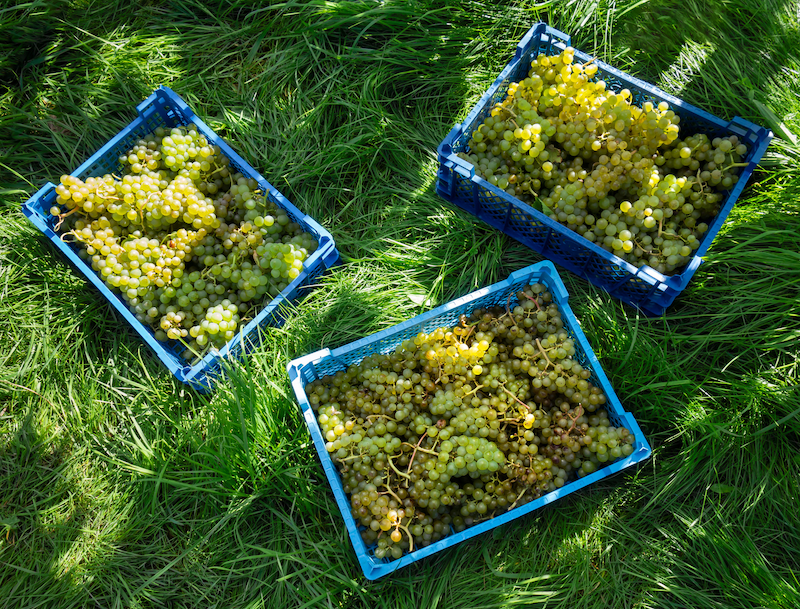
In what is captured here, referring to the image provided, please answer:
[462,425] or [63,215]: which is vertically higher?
[63,215]

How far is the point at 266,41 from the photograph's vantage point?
3.09 metres

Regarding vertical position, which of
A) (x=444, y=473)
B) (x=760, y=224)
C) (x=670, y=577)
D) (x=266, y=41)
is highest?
(x=266, y=41)

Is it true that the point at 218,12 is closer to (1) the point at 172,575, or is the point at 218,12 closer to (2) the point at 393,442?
(2) the point at 393,442

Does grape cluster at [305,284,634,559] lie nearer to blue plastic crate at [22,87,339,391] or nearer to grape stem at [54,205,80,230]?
blue plastic crate at [22,87,339,391]

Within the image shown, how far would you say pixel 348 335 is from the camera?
104 inches

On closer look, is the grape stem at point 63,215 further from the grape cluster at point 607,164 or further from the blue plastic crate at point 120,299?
the grape cluster at point 607,164

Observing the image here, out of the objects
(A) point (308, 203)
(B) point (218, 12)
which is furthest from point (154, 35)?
(A) point (308, 203)

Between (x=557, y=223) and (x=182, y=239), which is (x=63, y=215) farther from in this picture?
(x=557, y=223)

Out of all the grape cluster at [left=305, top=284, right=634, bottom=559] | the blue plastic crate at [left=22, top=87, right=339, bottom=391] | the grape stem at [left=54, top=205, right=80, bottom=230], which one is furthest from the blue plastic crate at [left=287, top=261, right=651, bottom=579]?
the grape stem at [left=54, top=205, right=80, bottom=230]

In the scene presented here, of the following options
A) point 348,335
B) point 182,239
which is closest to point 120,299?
point 182,239

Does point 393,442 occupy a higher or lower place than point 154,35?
lower

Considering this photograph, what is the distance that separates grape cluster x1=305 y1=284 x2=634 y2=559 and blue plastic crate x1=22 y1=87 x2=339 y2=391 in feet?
1.38

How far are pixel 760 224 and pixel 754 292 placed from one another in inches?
12.7

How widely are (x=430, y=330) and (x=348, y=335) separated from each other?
398mm
